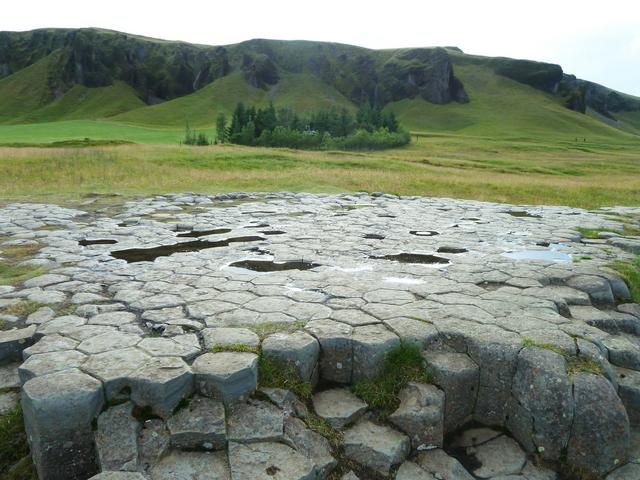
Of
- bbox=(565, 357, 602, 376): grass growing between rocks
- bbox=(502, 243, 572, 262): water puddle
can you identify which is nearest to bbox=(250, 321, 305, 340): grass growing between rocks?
bbox=(565, 357, 602, 376): grass growing between rocks

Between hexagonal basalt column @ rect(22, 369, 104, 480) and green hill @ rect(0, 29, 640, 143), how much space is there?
144m

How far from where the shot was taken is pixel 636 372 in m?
4.54

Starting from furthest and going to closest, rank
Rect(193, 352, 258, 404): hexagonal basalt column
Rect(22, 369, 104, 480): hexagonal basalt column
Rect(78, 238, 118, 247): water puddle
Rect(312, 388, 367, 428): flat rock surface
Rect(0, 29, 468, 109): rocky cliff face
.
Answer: Rect(0, 29, 468, 109): rocky cliff face → Rect(78, 238, 118, 247): water puddle → Rect(312, 388, 367, 428): flat rock surface → Rect(193, 352, 258, 404): hexagonal basalt column → Rect(22, 369, 104, 480): hexagonal basalt column

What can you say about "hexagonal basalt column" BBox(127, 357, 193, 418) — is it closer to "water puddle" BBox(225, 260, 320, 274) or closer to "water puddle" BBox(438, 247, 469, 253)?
"water puddle" BBox(225, 260, 320, 274)

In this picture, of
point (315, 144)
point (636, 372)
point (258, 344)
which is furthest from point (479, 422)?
point (315, 144)

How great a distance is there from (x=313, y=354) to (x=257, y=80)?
17611cm

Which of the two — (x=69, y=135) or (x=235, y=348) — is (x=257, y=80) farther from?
(x=235, y=348)

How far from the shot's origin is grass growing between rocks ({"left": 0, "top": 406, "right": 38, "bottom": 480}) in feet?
11.5

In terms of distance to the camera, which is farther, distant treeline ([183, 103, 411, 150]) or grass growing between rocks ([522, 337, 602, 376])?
distant treeline ([183, 103, 411, 150])

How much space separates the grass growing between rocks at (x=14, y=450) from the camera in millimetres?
3495

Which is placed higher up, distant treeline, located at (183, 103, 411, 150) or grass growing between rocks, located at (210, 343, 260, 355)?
grass growing between rocks, located at (210, 343, 260, 355)

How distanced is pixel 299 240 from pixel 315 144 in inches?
2234

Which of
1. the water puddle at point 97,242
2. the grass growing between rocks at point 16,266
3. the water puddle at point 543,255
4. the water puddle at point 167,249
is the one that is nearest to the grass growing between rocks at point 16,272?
the grass growing between rocks at point 16,266

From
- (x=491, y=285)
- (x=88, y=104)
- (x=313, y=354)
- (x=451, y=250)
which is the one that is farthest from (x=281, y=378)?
(x=88, y=104)
